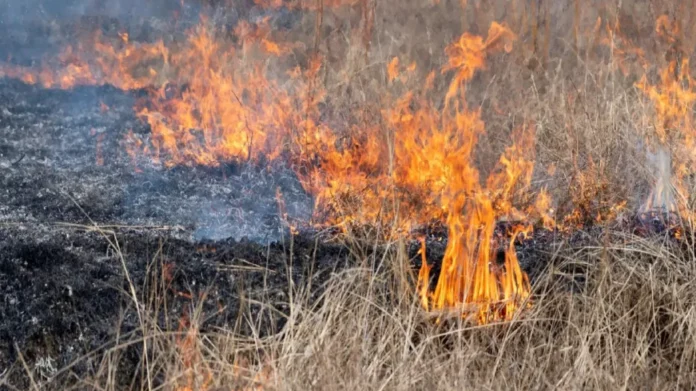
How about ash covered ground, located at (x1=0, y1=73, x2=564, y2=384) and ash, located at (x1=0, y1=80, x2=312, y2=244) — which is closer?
ash covered ground, located at (x1=0, y1=73, x2=564, y2=384)

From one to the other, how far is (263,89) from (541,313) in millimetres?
3439

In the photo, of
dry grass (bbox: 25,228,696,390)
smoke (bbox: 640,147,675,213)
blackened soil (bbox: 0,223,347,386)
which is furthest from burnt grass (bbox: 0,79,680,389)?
smoke (bbox: 640,147,675,213)

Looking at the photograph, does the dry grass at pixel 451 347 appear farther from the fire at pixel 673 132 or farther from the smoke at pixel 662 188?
the smoke at pixel 662 188

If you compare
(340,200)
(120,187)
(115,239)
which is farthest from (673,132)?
(115,239)

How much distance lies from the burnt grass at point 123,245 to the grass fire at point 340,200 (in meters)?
0.02

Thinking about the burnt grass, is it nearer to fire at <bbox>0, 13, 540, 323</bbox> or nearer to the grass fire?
the grass fire

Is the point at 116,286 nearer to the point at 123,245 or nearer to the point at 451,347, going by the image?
the point at 123,245

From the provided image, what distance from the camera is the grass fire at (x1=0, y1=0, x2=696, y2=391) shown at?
3.06 metres

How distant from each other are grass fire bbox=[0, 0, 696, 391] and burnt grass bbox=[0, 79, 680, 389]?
0.05 feet

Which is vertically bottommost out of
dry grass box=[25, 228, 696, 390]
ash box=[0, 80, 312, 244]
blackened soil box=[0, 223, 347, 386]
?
ash box=[0, 80, 312, 244]

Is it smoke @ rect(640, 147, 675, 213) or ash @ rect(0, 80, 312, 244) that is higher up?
smoke @ rect(640, 147, 675, 213)

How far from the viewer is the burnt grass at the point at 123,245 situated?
3.33 meters

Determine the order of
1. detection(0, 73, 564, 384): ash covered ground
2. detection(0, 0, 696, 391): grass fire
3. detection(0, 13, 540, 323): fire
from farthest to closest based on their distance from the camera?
1. detection(0, 13, 540, 323): fire
2. detection(0, 73, 564, 384): ash covered ground
3. detection(0, 0, 696, 391): grass fire

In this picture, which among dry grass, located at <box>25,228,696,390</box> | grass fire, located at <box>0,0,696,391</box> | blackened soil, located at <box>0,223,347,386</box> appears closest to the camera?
dry grass, located at <box>25,228,696,390</box>
